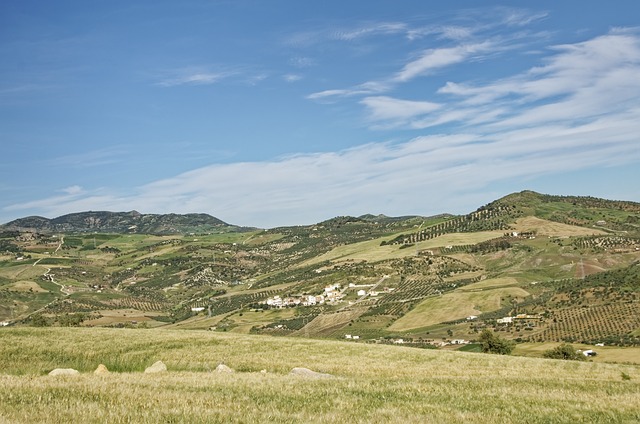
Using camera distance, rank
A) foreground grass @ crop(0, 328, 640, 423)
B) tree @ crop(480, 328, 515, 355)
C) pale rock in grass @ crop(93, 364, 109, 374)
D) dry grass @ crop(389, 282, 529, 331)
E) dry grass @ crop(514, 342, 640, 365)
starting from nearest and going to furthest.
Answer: foreground grass @ crop(0, 328, 640, 423), pale rock in grass @ crop(93, 364, 109, 374), tree @ crop(480, 328, 515, 355), dry grass @ crop(514, 342, 640, 365), dry grass @ crop(389, 282, 529, 331)

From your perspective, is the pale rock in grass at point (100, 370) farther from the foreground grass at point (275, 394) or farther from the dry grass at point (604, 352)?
the dry grass at point (604, 352)

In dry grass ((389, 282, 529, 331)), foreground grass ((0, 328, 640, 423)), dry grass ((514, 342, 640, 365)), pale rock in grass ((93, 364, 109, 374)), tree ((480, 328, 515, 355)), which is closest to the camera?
foreground grass ((0, 328, 640, 423))

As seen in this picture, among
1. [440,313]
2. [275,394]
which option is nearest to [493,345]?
[275,394]

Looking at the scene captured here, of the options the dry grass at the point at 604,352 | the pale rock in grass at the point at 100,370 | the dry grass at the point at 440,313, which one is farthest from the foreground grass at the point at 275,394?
the dry grass at the point at 440,313

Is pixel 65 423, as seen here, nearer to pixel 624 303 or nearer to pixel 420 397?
pixel 420 397

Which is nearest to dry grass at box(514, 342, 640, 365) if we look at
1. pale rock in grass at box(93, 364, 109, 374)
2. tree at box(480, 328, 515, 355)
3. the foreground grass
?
tree at box(480, 328, 515, 355)

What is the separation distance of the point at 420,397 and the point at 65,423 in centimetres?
1062

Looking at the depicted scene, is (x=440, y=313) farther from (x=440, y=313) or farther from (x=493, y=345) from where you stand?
(x=493, y=345)

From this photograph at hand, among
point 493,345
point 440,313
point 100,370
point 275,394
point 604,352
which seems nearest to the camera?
point 275,394

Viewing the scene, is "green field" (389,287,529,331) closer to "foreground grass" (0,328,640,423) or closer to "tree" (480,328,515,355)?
"tree" (480,328,515,355)

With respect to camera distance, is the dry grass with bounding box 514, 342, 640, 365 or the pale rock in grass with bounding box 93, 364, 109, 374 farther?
the dry grass with bounding box 514, 342, 640, 365

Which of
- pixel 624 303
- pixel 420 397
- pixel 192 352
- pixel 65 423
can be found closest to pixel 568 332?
pixel 624 303

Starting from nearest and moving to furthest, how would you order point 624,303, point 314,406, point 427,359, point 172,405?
1. point 172,405
2. point 314,406
3. point 427,359
4. point 624,303

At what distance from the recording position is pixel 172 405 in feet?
43.8
